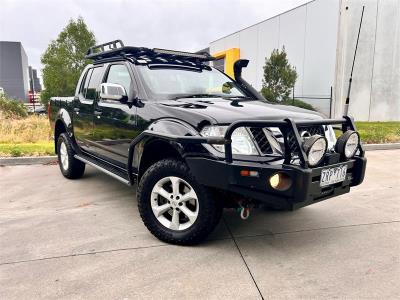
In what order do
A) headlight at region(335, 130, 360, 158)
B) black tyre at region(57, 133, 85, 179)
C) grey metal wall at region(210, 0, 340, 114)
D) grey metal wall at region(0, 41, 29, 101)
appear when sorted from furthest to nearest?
grey metal wall at region(0, 41, 29, 101), grey metal wall at region(210, 0, 340, 114), black tyre at region(57, 133, 85, 179), headlight at region(335, 130, 360, 158)

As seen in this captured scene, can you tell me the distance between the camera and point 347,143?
122 inches

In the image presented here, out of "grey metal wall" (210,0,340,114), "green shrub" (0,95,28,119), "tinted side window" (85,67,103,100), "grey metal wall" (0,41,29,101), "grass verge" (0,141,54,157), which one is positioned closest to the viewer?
"tinted side window" (85,67,103,100)

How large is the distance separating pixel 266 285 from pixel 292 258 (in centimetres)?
53

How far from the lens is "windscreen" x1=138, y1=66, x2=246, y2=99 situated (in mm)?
3867

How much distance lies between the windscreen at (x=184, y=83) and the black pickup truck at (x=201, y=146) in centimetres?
1

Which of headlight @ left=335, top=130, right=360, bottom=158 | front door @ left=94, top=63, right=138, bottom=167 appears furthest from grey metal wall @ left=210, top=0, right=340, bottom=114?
headlight @ left=335, top=130, right=360, bottom=158

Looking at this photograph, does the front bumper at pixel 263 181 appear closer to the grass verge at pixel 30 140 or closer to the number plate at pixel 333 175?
the number plate at pixel 333 175

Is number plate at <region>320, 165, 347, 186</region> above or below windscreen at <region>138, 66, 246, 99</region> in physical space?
below

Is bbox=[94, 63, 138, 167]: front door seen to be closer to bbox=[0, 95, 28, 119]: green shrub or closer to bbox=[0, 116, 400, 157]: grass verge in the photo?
bbox=[0, 116, 400, 157]: grass verge

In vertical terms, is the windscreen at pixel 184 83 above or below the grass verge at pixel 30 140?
above

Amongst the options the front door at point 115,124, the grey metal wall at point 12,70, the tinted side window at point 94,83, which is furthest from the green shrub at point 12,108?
the grey metal wall at point 12,70

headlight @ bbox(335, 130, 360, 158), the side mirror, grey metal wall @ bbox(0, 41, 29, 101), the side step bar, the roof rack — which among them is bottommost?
the side step bar

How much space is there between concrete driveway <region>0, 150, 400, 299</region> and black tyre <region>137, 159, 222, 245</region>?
154mm

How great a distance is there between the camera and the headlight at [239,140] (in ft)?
9.66
